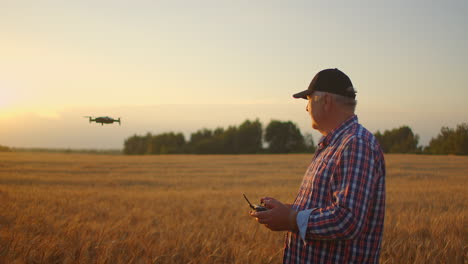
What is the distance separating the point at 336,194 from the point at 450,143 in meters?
46.2

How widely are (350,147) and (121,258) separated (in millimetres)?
2500

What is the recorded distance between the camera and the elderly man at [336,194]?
2.09 meters

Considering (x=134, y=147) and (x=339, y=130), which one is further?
(x=134, y=147)

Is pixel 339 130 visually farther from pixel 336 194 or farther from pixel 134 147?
pixel 134 147

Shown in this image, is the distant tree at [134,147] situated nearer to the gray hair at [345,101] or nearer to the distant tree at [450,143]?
the distant tree at [450,143]

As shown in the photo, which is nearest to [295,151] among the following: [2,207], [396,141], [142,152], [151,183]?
[396,141]

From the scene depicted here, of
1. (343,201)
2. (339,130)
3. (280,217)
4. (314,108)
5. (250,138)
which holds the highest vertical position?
(250,138)

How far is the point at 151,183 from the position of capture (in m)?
20.4

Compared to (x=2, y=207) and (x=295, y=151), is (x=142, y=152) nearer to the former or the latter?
(x=295, y=151)

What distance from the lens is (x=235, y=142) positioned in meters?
74.6

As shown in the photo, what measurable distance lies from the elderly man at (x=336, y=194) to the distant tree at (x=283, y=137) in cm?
6822

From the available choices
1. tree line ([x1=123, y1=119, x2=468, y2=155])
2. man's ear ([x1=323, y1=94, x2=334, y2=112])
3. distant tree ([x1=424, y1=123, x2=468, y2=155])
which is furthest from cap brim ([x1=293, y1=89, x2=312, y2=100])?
tree line ([x1=123, y1=119, x2=468, y2=155])

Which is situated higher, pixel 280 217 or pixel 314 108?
pixel 314 108

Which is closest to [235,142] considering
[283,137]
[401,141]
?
[283,137]
